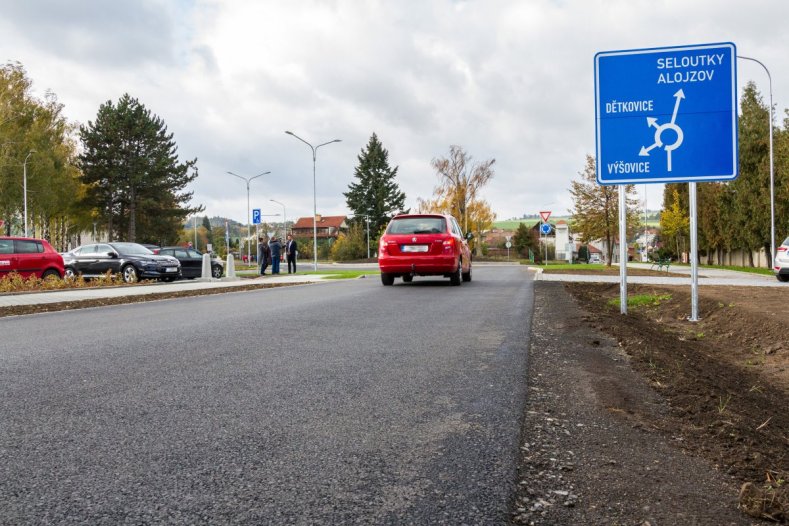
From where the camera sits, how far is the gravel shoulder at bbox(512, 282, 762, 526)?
2.27 meters

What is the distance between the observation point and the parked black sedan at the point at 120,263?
23312 mm

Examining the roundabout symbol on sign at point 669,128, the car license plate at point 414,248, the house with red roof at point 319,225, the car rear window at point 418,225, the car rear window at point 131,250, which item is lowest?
the car license plate at point 414,248

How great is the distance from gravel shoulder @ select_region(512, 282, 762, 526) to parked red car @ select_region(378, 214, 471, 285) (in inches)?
409

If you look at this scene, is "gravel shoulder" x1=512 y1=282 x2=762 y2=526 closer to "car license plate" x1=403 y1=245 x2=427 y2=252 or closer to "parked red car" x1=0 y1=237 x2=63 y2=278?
"car license plate" x1=403 y1=245 x2=427 y2=252

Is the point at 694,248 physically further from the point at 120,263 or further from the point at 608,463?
the point at 120,263

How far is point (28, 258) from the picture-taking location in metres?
19.0

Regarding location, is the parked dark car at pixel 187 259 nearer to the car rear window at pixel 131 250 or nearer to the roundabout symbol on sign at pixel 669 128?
the car rear window at pixel 131 250

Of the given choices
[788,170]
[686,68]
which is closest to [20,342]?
[686,68]

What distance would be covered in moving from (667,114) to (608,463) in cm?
738

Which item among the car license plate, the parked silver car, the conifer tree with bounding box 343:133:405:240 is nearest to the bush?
the conifer tree with bounding box 343:133:405:240

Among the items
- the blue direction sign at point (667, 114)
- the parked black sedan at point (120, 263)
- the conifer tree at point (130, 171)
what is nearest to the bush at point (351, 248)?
the conifer tree at point (130, 171)

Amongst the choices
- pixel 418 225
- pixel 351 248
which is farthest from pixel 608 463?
pixel 351 248

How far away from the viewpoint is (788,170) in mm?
29562

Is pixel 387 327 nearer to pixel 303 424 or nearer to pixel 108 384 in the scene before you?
pixel 108 384
